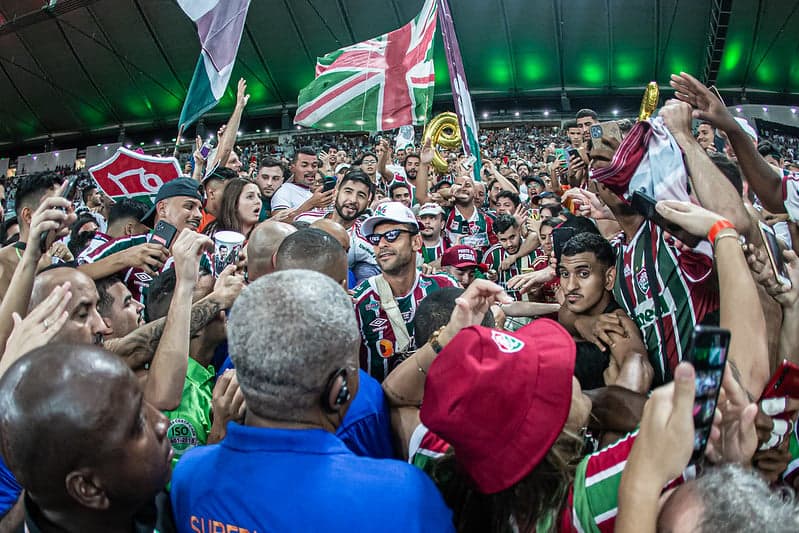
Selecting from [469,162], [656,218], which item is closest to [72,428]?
[656,218]

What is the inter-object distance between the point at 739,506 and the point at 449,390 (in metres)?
0.66

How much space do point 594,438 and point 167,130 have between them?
34.8 metres

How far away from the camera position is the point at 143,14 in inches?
1037

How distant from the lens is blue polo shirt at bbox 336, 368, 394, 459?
79.3 inches

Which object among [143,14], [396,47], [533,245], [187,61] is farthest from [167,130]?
[533,245]

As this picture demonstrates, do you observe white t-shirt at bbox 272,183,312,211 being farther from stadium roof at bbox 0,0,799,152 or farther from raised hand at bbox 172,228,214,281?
stadium roof at bbox 0,0,799,152

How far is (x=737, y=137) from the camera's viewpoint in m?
2.95

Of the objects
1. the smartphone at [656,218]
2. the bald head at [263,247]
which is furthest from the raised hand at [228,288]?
the smartphone at [656,218]

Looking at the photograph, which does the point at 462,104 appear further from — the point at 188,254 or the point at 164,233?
the point at 188,254

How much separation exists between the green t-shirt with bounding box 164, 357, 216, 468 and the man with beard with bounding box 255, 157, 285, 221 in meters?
4.30

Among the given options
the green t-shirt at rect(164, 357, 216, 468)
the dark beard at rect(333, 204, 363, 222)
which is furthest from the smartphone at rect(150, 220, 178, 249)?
the dark beard at rect(333, 204, 363, 222)

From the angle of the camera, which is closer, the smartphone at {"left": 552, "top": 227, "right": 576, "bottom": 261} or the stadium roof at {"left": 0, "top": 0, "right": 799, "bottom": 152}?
the smartphone at {"left": 552, "top": 227, "right": 576, "bottom": 261}

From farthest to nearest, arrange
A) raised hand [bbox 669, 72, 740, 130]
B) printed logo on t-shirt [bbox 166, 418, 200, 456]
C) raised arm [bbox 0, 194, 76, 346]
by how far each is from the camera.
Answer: raised hand [bbox 669, 72, 740, 130]
printed logo on t-shirt [bbox 166, 418, 200, 456]
raised arm [bbox 0, 194, 76, 346]

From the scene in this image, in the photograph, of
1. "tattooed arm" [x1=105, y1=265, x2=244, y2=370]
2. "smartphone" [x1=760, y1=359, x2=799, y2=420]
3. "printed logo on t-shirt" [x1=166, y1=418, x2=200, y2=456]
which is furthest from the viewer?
"tattooed arm" [x1=105, y1=265, x2=244, y2=370]
